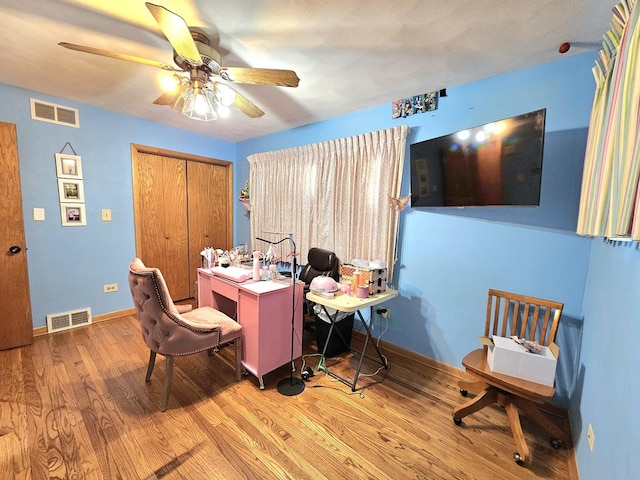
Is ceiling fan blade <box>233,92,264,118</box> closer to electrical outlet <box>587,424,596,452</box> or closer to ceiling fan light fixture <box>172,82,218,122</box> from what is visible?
ceiling fan light fixture <box>172,82,218,122</box>

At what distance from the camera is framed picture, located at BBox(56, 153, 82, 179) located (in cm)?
273

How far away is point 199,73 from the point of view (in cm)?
168

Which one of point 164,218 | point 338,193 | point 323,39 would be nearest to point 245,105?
point 323,39

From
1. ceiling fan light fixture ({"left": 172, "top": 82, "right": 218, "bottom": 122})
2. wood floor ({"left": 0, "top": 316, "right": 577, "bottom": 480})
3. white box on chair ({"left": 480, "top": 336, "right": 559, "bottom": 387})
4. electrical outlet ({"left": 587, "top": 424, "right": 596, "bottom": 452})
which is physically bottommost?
wood floor ({"left": 0, "top": 316, "right": 577, "bottom": 480})

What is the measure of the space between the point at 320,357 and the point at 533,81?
110 inches

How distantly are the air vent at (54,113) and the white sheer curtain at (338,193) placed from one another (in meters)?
1.95

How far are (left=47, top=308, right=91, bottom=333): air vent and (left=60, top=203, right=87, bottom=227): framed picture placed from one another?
0.98 metres

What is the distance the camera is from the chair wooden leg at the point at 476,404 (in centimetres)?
170

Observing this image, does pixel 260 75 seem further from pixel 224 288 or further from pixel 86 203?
pixel 86 203

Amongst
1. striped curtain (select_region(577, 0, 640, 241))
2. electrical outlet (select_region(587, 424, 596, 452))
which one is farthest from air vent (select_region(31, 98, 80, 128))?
electrical outlet (select_region(587, 424, 596, 452))

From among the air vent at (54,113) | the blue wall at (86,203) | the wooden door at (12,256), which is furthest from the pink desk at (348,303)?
the air vent at (54,113)

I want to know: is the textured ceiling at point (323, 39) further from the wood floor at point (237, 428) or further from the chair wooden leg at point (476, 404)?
the wood floor at point (237, 428)

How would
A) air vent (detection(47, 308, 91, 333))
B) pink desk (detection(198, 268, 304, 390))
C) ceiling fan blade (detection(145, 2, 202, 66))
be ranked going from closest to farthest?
1. ceiling fan blade (detection(145, 2, 202, 66))
2. pink desk (detection(198, 268, 304, 390))
3. air vent (detection(47, 308, 91, 333))

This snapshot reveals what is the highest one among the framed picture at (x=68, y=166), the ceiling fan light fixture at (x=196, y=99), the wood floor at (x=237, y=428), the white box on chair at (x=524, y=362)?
the ceiling fan light fixture at (x=196, y=99)
